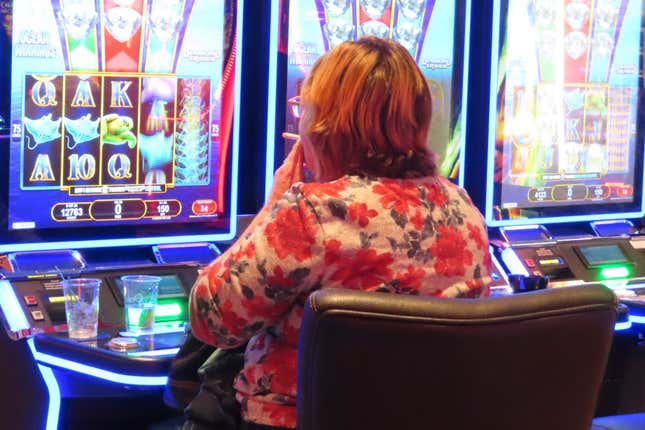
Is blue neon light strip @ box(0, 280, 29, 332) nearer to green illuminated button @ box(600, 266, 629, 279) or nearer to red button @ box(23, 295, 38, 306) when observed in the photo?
red button @ box(23, 295, 38, 306)

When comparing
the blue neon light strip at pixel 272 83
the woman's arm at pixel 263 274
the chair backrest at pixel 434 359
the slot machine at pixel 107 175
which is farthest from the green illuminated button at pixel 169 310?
the chair backrest at pixel 434 359

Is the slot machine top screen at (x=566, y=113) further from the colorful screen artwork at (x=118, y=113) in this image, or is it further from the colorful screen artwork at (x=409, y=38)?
the colorful screen artwork at (x=118, y=113)

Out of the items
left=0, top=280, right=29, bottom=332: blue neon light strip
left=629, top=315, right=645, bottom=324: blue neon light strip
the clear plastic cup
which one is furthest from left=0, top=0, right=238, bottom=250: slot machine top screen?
left=629, top=315, right=645, bottom=324: blue neon light strip

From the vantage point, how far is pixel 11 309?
257 centimetres

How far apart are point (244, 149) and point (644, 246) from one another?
62.2 inches

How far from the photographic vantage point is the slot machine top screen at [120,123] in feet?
8.94

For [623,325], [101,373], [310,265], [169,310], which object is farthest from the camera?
[623,325]

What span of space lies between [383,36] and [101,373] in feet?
5.16

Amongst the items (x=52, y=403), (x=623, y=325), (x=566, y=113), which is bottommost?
(x=52, y=403)

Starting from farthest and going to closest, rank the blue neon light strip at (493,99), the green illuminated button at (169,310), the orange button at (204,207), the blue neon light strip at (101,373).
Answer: the blue neon light strip at (493,99)
the orange button at (204,207)
the green illuminated button at (169,310)
the blue neon light strip at (101,373)

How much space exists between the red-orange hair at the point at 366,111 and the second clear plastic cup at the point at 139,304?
0.82 meters

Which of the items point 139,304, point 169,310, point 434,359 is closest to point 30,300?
point 139,304

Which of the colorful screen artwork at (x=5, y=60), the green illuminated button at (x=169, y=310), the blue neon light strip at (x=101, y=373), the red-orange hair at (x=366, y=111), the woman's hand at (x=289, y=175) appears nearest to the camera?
the red-orange hair at (x=366, y=111)

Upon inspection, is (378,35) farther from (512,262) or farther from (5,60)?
(5,60)
